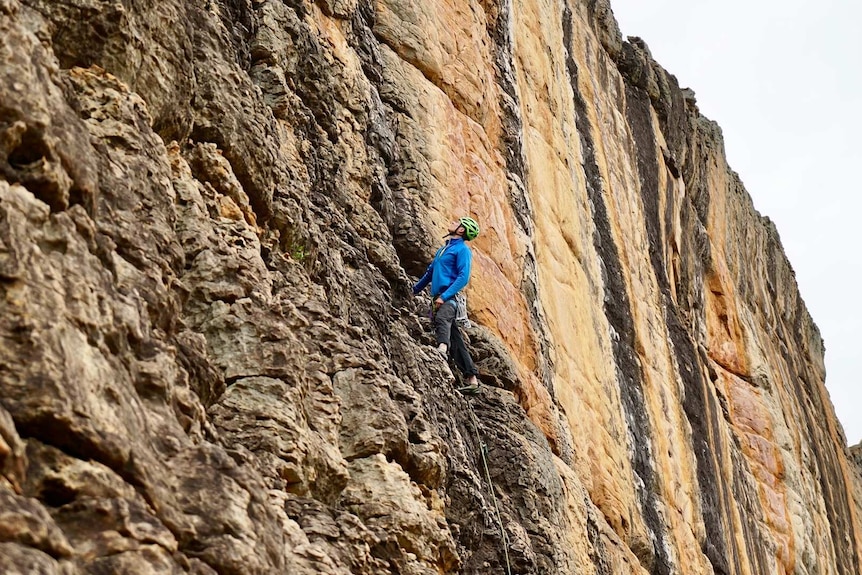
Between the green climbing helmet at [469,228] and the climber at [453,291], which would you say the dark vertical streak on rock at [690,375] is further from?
the green climbing helmet at [469,228]

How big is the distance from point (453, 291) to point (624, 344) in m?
8.94

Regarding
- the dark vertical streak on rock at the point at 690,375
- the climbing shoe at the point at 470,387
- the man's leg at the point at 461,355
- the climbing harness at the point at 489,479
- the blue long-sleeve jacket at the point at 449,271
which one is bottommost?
the climbing harness at the point at 489,479

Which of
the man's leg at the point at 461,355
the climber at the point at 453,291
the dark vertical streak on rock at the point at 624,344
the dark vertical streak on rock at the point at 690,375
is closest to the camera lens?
the climber at the point at 453,291

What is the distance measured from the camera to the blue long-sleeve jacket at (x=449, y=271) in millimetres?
12242

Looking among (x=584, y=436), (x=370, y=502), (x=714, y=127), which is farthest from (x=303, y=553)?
(x=714, y=127)

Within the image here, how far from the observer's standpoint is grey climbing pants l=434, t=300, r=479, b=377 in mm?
12117

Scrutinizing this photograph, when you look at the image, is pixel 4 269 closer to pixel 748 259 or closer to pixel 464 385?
pixel 464 385

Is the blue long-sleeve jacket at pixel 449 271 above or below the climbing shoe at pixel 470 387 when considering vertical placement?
above

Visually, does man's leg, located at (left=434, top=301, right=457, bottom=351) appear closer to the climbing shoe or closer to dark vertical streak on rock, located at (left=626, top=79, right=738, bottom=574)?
the climbing shoe

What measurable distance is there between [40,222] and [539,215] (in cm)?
1272

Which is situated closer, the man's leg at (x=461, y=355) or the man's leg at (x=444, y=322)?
the man's leg at (x=444, y=322)

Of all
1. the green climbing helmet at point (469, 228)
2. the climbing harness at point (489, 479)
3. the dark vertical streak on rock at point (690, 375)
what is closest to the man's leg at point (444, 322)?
the climbing harness at point (489, 479)

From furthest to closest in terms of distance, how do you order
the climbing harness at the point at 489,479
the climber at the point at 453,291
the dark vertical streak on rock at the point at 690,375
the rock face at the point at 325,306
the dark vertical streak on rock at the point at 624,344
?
the dark vertical streak on rock at the point at 690,375 < the dark vertical streak on rock at the point at 624,344 < the climber at the point at 453,291 < the climbing harness at the point at 489,479 < the rock face at the point at 325,306

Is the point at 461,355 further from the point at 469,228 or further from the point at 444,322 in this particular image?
the point at 469,228
